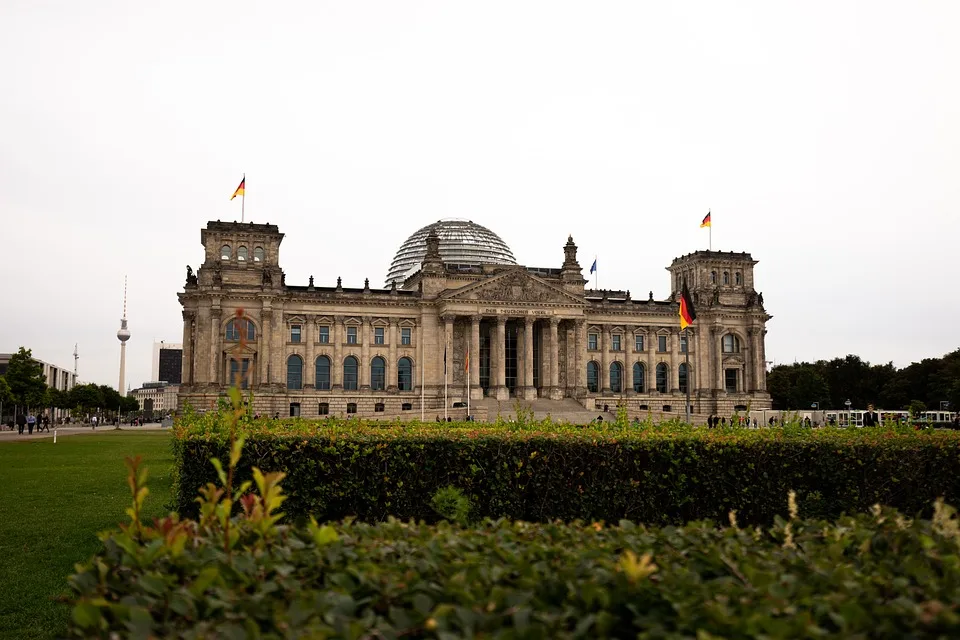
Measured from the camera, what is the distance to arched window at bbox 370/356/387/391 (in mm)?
81562

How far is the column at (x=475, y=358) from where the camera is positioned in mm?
79875

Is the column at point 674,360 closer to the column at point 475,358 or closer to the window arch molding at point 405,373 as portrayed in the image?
the column at point 475,358

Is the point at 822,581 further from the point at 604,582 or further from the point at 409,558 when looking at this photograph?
the point at 409,558

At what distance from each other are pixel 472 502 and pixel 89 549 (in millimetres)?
7540

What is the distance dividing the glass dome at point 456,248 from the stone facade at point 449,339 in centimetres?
784

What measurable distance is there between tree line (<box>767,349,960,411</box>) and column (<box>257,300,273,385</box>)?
223ft

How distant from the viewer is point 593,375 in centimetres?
8856

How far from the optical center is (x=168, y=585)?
4.45 metres

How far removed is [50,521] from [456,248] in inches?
3146

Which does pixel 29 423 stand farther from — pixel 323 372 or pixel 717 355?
pixel 717 355

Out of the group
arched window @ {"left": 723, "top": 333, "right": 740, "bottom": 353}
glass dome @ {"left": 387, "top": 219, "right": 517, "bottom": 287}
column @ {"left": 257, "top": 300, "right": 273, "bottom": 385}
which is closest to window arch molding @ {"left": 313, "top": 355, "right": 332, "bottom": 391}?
column @ {"left": 257, "top": 300, "right": 273, "bottom": 385}

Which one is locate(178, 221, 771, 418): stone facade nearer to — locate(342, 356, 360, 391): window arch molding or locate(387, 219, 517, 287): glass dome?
locate(342, 356, 360, 391): window arch molding

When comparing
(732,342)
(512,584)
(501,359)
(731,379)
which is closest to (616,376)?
(731,379)

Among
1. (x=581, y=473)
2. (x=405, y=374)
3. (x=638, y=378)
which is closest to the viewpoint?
(x=581, y=473)
